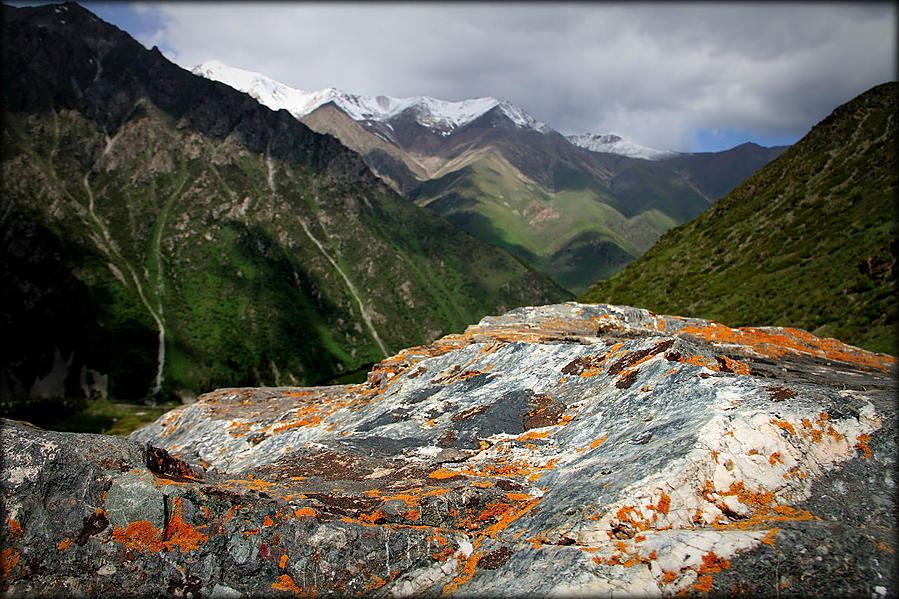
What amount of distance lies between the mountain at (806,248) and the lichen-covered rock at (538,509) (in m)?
28.8

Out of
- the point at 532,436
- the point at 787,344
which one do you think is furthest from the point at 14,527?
the point at 787,344

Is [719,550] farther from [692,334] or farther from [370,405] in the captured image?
[692,334]

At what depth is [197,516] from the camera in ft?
22.6

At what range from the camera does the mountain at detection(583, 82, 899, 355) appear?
3409 centimetres

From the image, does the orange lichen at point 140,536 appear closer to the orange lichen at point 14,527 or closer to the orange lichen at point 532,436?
the orange lichen at point 14,527

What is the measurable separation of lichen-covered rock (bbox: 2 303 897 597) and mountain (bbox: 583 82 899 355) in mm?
28824

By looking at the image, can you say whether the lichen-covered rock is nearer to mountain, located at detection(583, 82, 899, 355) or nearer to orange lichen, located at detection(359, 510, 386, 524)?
orange lichen, located at detection(359, 510, 386, 524)

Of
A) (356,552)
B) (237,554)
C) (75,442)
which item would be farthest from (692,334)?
(75,442)

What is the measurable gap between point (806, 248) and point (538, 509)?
52.8 m

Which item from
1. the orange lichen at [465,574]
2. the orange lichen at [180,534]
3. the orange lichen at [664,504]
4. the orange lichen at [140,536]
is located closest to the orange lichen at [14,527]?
the orange lichen at [140,536]

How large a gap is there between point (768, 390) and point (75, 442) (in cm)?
1273

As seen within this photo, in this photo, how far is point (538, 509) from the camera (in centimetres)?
777

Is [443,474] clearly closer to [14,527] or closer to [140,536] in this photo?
[140,536]

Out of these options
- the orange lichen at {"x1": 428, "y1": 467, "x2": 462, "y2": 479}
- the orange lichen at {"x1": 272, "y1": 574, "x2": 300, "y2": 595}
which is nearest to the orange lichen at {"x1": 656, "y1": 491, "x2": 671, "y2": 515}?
the orange lichen at {"x1": 428, "y1": 467, "x2": 462, "y2": 479}
